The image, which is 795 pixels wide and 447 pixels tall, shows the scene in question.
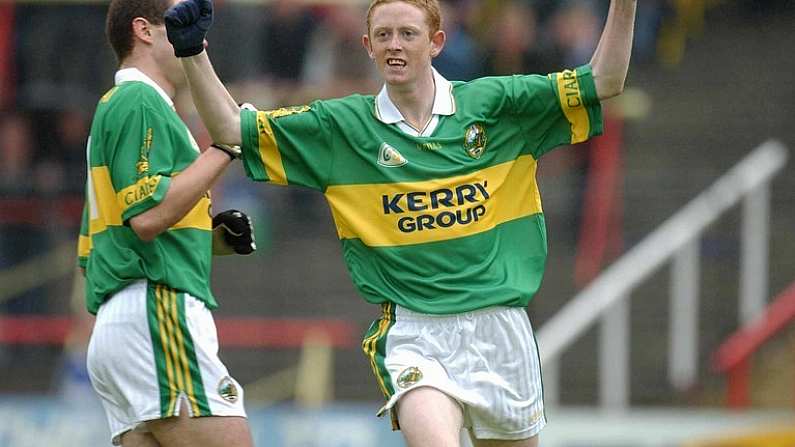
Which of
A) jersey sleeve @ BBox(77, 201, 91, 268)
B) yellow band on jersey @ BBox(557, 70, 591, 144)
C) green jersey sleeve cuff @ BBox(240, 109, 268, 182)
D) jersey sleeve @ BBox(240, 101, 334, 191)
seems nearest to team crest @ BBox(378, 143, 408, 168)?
jersey sleeve @ BBox(240, 101, 334, 191)

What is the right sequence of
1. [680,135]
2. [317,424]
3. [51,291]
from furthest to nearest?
[680,135], [51,291], [317,424]

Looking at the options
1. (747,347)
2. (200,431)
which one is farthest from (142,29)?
(747,347)

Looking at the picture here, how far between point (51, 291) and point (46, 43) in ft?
6.22

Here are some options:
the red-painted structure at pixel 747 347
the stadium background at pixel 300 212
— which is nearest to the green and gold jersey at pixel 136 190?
the stadium background at pixel 300 212

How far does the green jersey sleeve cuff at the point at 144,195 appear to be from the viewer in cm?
542

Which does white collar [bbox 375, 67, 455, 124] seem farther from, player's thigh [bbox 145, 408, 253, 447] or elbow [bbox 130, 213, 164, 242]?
player's thigh [bbox 145, 408, 253, 447]

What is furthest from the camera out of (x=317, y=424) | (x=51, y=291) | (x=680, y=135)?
(x=680, y=135)

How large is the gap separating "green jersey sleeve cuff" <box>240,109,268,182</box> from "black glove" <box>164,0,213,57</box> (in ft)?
1.01

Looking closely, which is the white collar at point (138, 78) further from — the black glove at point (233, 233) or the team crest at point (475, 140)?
the team crest at point (475, 140)

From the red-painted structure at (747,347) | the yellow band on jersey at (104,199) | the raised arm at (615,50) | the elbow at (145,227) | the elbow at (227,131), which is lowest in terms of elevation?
the red-painted structure at (747,347)

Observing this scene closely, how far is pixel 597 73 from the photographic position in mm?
5672

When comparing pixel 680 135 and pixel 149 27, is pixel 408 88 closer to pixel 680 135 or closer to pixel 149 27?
pixel 149 27

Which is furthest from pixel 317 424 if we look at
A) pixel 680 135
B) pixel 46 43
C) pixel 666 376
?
pixel 680 135

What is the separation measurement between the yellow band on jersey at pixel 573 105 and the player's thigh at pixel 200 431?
1.49m
